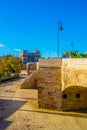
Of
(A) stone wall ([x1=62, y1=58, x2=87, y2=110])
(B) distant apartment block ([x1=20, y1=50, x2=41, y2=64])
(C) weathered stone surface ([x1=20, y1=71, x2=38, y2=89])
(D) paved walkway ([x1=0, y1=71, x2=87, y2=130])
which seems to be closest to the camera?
(D) paved walkway ([x1=0, y1=71, x2=87, y2=130])

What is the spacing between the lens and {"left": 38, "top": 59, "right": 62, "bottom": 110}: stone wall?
18.3 meters

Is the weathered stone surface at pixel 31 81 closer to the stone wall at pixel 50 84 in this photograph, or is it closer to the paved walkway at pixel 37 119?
the paved walkway at pixel 37 119

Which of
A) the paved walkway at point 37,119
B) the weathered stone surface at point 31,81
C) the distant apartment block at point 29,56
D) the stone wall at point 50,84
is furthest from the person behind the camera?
the distant apartment block at point 29,56

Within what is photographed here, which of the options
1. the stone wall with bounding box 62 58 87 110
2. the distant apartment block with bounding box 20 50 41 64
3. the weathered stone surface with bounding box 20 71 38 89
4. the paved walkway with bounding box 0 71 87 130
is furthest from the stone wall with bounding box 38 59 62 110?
the distant apartment block with bounding box 20 50 41 64

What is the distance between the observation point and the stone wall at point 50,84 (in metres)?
18.3

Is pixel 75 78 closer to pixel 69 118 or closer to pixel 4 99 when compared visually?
pixel 69 118

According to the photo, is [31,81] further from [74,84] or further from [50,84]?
[74,84]

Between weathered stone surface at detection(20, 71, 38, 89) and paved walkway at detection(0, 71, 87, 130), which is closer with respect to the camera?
paved walkway at detection(0, 71, 87, 130)

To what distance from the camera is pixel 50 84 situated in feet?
60.5

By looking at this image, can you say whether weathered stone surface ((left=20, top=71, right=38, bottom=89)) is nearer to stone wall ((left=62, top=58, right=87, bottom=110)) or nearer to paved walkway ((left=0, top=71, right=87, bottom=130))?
paved walkway ((left=0, top=71, right=87, bottom=130))

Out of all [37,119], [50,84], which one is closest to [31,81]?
[50,84]

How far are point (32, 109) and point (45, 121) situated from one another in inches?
131

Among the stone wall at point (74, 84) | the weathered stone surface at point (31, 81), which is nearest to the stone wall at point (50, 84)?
the stone wall at point (74, 84)

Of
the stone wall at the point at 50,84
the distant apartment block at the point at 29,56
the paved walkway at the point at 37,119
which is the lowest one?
the paved walkway at the point at 37,119
